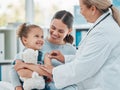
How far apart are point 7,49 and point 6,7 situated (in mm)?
606

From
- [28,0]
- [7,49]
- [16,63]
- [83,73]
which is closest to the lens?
[83,73]

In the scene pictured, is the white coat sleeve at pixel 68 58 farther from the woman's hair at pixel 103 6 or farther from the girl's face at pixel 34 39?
the woman's hair at pixel 103 6

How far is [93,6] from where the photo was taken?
5.58ft

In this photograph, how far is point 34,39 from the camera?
198 centimetres

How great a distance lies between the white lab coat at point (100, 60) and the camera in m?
1.61

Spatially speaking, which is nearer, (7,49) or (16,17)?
(7,49)

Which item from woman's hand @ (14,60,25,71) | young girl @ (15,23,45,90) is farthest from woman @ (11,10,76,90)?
woman's hand @ (14,60,25,71)

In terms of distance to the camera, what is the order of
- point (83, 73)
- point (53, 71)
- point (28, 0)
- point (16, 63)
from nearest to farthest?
1. point (83, 73)
2. point (53, 71)
3. point (16, 63)
4. point (28, 0)

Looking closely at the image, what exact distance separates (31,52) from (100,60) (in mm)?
494

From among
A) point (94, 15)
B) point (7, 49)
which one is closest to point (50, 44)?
point (94, 15)

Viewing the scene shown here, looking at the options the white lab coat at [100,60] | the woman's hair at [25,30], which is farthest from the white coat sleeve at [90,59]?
the woman's hair at [25,30]

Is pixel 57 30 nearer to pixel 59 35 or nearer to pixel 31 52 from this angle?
pixel 59 35

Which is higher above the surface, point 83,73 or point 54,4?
point 54,4

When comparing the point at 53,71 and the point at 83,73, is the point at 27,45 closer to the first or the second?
the point at 53,71
